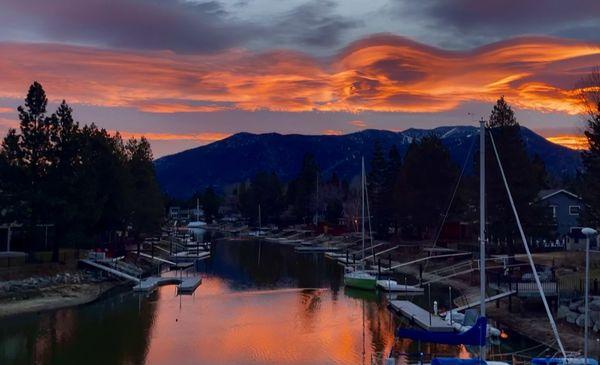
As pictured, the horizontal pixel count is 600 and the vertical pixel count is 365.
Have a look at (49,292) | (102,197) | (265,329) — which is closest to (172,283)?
(102,197)

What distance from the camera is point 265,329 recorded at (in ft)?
142

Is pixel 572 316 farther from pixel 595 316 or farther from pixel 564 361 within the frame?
pixel 564 361

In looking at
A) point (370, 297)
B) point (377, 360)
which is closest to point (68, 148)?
point (370, 297)

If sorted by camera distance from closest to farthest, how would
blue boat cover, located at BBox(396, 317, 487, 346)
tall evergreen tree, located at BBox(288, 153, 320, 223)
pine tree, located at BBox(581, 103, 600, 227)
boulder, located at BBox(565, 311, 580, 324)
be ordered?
1. blue boat cover, located at BBox(396, 317, 487, 346)
2. boulder, located at BBox(565, 311, 580, 324)
3. pine tree, located at BBox(581, 103, 600, 227)
4. tall evergreen tree, located at BBox(288, 153, 320, 223)

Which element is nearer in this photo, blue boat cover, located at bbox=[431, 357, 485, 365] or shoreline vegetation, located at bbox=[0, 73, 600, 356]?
blue boat cover, located at bbox=[431, 357, 485, 365]

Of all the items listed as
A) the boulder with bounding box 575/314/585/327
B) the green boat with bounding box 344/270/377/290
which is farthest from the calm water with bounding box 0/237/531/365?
the boulder with bounding box 575/314/585/327

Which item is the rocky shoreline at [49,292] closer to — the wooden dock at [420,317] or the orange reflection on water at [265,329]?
the orange reflection on water at [265,329]

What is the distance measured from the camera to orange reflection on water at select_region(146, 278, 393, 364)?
35.5 meters

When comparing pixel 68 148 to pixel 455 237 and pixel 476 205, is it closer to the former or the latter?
pixel 476 205

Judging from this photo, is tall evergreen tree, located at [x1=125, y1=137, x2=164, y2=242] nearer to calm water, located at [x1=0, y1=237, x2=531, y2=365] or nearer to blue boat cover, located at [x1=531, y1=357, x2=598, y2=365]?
calm water, located at [x1=0, y1=237, x2=531, y2=365]

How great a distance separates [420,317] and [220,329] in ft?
46.9

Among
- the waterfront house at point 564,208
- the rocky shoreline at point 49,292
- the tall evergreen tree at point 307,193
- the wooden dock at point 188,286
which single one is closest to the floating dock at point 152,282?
the wooden dock at point 188,286

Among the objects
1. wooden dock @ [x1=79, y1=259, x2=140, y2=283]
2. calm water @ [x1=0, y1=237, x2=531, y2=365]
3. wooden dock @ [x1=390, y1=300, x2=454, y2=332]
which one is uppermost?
wooden dock @ [x1=79, y1=259, x2=140, y2=283]

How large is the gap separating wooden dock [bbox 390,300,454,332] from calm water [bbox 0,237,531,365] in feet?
3.99
